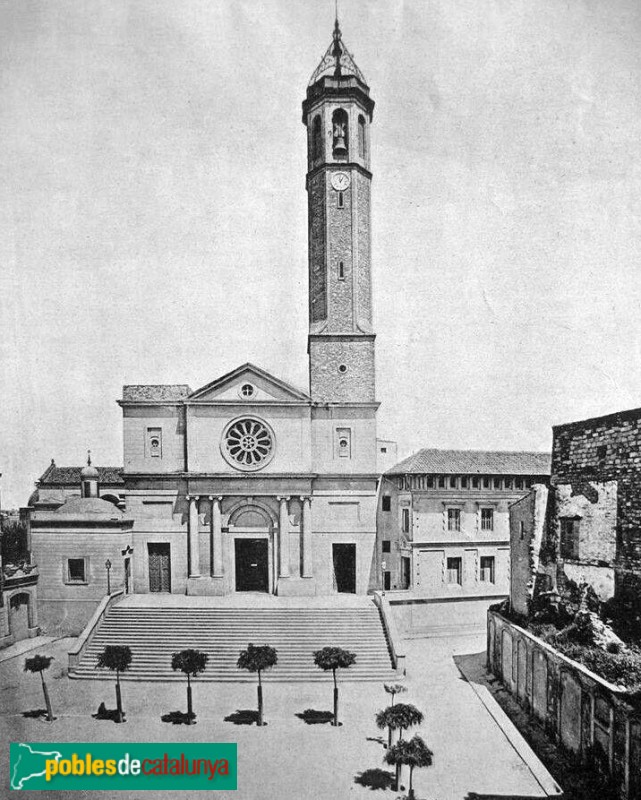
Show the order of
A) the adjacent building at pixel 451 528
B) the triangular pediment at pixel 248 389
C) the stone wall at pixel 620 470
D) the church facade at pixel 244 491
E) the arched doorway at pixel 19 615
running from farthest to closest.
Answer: the adjacent building at pixel 451 528
the triangular pediment at pixel 248 389
the church facade at pixel 244 491
the arched doorway at pixel 19 615
the stone wall at pixel 620 470

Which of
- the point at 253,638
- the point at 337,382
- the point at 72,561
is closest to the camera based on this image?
the point at 253,638

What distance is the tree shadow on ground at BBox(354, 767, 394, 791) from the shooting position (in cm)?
1313

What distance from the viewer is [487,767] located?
14.1m

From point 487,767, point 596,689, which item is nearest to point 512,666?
point 487,767

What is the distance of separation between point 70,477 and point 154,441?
2386 cm

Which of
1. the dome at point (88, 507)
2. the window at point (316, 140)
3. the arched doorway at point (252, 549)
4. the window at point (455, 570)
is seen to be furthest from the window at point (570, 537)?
the window at point (316, 140)

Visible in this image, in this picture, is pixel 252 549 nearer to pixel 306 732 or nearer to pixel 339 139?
pixel 306 732

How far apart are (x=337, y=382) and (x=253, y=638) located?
39.5ft

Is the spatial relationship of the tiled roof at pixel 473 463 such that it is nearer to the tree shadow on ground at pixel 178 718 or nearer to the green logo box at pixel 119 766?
the tree shadow on ground at pixel 178 718

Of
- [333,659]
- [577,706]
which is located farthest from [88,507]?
[577,706]

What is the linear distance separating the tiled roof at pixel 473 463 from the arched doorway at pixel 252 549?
7.66 metres

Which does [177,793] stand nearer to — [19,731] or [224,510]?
[19,731]

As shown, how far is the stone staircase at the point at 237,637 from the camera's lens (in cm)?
2023

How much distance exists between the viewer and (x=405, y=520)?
29.9 m
